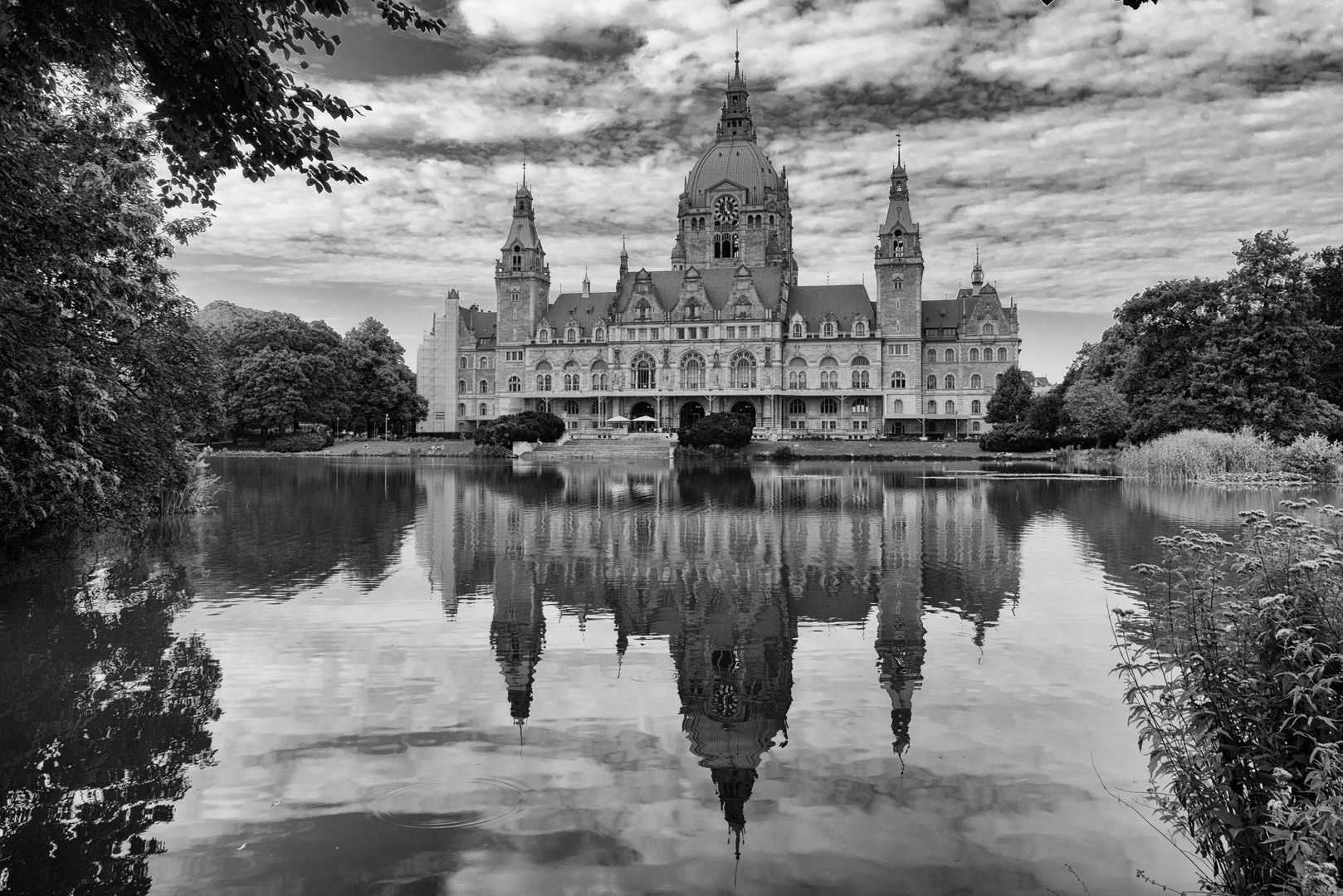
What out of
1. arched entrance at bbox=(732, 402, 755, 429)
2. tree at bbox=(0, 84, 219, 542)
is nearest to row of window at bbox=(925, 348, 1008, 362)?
arched entrance at bbox=(732, 402, 755, 429)

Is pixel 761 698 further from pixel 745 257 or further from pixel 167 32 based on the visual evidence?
pixel 745 257

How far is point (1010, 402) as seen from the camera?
215 feet

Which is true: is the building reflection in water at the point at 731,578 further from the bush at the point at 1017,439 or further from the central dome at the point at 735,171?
the central dome at the point at 735,171

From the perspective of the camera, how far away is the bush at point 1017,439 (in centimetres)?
6241

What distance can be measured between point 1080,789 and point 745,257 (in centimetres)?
9057

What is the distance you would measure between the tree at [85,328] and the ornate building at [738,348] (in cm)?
6648

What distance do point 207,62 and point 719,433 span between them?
58.1 meters

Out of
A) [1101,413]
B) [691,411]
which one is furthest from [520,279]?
[1101,413]

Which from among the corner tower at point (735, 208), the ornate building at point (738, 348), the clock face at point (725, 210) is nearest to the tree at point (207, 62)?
the ornate building at point (738, 348)

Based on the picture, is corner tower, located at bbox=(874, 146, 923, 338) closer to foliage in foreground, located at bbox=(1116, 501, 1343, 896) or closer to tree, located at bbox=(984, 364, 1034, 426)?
tree, located at bbox=(984, 364, 1034, 426)

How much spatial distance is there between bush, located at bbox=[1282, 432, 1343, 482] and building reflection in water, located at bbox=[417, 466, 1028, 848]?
1430cm

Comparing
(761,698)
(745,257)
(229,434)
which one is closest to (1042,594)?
(761,698)

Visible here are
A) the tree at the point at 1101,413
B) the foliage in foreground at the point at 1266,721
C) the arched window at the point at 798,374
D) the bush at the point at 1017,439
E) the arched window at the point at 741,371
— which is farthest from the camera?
the arched window at the point at 798,374

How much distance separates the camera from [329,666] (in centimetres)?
955
